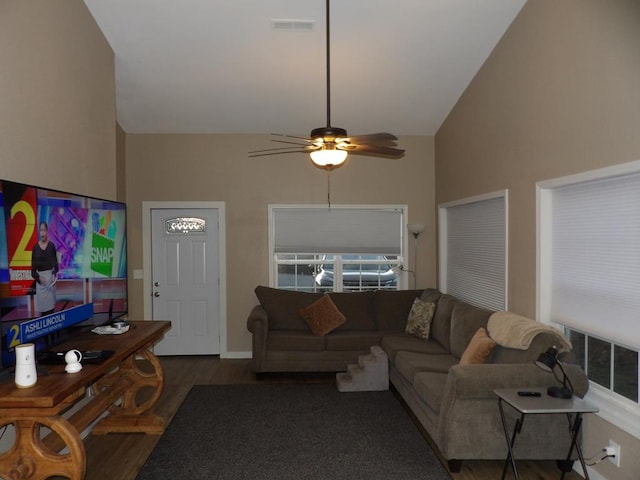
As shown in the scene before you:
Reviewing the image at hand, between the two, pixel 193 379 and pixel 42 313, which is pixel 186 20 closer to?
pixel 42 313

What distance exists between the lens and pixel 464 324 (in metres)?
4.37

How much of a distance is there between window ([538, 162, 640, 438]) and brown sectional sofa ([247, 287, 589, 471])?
0.22 metres

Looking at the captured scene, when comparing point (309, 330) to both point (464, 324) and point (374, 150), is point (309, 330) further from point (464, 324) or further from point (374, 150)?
point (374, 150)

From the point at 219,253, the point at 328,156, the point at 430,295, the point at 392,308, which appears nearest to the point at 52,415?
the point at 328,156

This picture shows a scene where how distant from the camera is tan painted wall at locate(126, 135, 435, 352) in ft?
20.1

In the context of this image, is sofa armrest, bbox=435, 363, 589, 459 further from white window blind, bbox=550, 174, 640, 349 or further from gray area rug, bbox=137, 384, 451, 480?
white window blind, bbox=550, 174, 640, 349

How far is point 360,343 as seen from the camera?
531cm

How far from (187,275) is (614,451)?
4.98 metres

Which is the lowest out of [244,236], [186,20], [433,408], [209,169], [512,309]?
[433,408]

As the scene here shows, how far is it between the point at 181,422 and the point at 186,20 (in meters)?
3.52

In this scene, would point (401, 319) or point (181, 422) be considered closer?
point (181, 422)


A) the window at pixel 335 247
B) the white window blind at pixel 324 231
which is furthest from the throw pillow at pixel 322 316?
the white window blind at pixel 324 231

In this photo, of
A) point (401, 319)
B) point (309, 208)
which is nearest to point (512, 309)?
point (401, 319)

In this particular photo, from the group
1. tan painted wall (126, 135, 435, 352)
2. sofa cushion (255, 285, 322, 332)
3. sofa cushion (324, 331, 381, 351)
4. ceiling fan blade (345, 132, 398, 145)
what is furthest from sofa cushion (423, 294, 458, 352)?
ceiling fan blade (345, 132, 398, 145)
